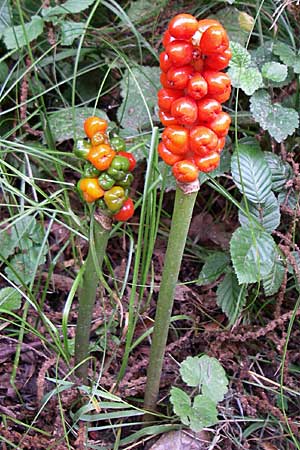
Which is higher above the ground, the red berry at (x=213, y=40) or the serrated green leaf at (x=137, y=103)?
the red berry at (x=213, y=40)

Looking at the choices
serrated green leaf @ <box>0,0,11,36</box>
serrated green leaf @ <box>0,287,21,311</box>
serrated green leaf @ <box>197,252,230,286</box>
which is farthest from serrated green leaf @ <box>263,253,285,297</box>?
serrated green leaf @ <box>0,0,11,36</box>

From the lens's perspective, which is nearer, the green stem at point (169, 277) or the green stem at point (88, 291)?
the green stem at point (169, 277)

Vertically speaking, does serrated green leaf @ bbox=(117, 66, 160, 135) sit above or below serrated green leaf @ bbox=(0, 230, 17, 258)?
above

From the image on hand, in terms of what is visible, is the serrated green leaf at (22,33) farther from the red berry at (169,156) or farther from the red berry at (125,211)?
the red berry at (169,156)

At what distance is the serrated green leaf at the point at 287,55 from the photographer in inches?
78.5

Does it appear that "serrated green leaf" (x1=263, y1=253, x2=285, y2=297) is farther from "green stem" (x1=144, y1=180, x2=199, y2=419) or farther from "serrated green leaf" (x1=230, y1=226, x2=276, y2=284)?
"green stem" (x1=144, y1=180, x2=199, y2=419)

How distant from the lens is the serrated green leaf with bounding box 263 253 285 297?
189cm

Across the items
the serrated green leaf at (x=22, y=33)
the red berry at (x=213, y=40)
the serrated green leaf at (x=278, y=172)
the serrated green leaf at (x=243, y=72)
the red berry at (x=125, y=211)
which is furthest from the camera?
the serrated green leaf at (x=22, y=33)

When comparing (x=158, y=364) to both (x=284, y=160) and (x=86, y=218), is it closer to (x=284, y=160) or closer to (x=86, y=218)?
(x=86, y=218)

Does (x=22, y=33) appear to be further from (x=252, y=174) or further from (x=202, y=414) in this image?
(x=202, y=414)

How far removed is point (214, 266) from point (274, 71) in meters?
0.65

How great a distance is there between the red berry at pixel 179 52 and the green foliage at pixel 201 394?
0.85 metres

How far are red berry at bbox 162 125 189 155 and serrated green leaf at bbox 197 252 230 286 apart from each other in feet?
2.56

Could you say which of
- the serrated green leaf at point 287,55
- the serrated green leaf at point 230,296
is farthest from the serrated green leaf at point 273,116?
the serrated green leaf at point 230,296
